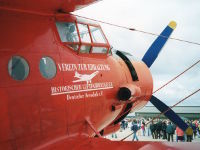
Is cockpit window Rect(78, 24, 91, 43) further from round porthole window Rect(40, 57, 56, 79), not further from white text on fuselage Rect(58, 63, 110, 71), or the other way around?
round porthole window Rect(40, 57, 56, 79)

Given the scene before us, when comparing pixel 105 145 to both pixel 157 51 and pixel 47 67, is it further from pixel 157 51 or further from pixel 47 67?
pixel 157 51

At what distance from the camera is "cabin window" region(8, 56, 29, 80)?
12.7 ft

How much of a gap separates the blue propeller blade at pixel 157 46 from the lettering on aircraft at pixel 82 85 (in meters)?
4.30

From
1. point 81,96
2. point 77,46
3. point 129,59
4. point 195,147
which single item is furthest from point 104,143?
point 129,59

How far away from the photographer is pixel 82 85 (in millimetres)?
5043

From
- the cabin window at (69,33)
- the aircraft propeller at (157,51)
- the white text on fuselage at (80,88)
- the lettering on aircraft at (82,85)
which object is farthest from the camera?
the aircraft propeller at (157,51)

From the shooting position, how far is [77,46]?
5215mm

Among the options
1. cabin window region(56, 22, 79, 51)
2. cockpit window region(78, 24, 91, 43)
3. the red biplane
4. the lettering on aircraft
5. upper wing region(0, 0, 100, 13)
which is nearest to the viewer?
the red biplane

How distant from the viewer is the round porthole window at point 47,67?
4355 millimetres

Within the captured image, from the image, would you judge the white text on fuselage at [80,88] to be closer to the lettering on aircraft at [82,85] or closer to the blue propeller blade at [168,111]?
the lettering on aircraft at [82,85]

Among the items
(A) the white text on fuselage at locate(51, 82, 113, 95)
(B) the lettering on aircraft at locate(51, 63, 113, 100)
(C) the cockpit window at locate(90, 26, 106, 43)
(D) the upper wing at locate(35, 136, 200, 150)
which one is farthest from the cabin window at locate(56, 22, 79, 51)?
(D) the upper wing at locate(35, 136, 200, 150)

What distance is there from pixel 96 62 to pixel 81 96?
1.00 m

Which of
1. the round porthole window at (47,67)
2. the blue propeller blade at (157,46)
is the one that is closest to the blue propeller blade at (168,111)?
the blue propeller blade at (157,46)

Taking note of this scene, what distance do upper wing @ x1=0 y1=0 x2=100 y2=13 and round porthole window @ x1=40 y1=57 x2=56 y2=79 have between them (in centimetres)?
90
